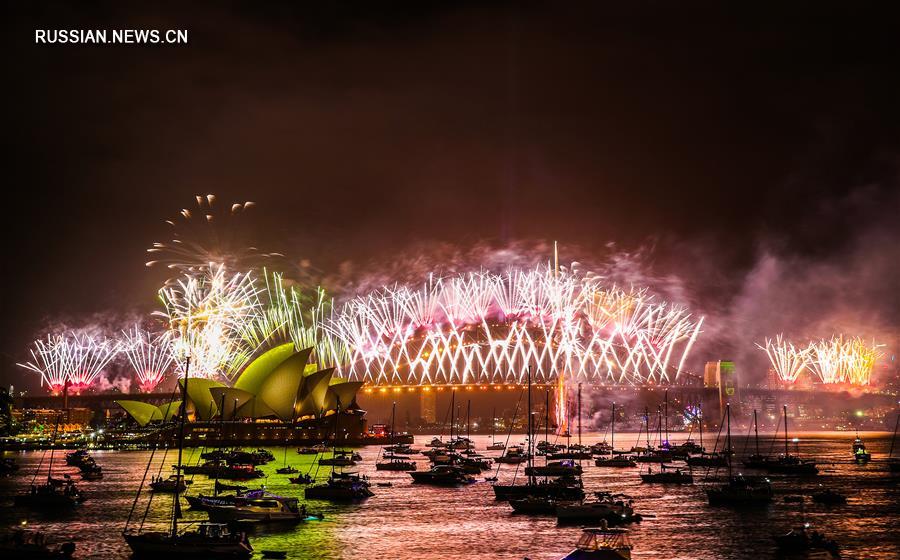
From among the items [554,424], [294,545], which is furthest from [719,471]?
[554,424]

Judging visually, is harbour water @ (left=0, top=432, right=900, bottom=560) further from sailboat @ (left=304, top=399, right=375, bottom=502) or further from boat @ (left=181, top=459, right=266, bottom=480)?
boat @ (left=181, top=459, right=266, bottom=480)

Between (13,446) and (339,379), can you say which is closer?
(13,446)

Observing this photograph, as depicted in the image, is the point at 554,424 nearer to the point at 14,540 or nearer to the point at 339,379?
the point at 339,379

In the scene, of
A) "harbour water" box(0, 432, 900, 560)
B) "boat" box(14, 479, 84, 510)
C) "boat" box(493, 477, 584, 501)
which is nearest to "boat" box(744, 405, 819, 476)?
"harbour water" box(0, 432, 900, 560)

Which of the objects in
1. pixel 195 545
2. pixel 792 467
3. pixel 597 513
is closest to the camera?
pixel 195 545

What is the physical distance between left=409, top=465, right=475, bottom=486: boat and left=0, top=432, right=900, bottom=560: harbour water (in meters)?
1.31

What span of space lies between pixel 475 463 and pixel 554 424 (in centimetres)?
8169

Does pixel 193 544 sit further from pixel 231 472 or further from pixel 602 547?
pixel 231 472

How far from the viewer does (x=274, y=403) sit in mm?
116250

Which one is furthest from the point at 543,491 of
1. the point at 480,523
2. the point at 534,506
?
the point at 480,523

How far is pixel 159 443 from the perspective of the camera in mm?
126812

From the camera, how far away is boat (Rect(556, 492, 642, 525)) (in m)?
46.1

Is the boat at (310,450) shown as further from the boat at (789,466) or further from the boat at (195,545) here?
the boat at (195,545)

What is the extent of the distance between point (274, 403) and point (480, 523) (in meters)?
74.4
